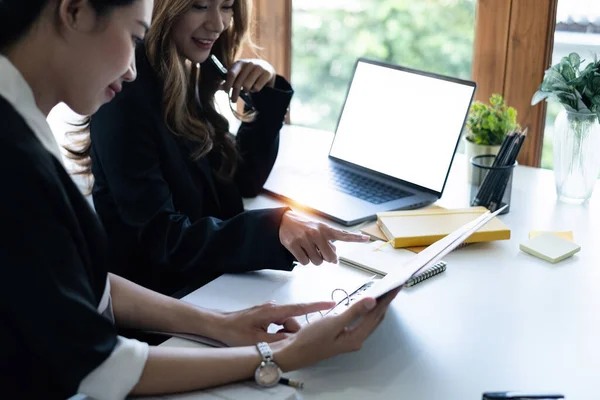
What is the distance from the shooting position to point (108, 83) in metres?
0.99

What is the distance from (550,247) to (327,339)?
61 cm

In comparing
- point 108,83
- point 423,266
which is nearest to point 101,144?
point 108,83

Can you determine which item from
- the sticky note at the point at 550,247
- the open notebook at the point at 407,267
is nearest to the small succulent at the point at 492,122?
the sticky note at the point at 550,247

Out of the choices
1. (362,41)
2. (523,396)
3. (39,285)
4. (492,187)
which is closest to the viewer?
(39,285)

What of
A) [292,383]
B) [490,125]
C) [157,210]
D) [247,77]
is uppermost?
[247,77]

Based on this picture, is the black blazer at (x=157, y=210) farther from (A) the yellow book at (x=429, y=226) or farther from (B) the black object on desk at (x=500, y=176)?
(B) the black object on desk at (x=500, y=176)

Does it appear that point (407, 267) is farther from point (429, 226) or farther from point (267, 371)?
point (429, 226)

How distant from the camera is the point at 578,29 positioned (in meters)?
1.85

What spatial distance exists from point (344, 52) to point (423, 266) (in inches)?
59.9

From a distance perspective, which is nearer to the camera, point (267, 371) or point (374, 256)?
point (267, 371)

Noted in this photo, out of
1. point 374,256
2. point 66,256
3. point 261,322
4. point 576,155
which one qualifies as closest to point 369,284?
point 374,256

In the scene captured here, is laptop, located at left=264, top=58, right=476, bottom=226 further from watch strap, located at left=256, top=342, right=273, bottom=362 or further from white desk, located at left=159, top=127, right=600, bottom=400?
watch strap, located at left=256, top=342, right=273, bottom=362

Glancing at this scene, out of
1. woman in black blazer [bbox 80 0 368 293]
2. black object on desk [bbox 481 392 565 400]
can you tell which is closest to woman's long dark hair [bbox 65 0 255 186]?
woman in black blazer [bbox 80 0 368 293]

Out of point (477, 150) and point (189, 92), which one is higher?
point (189, 92)
